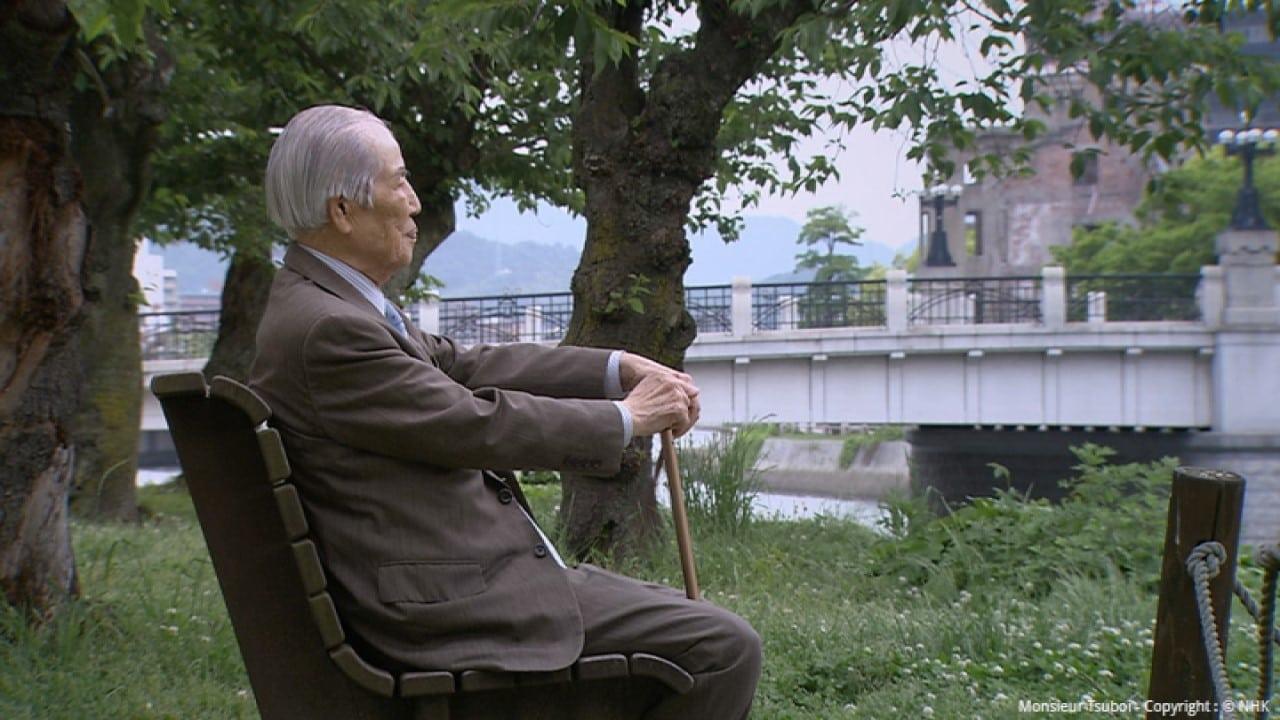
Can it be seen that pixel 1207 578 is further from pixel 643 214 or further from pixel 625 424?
pixel 643 214

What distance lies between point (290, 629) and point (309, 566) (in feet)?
0.77

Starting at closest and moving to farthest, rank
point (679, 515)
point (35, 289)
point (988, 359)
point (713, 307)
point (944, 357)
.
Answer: point (679, 515), point (35, 289), point (944, 357), point (988, 359), point (713, 307)

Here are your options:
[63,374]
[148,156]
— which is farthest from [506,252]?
[63,374]

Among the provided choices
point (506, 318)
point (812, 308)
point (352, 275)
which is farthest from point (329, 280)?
point (812, 308)

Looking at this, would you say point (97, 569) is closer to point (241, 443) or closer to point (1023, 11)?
point (241, 443)

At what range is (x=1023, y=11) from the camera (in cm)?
606

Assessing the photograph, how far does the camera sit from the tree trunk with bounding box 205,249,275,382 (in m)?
15.5

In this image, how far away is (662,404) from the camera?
2777mm

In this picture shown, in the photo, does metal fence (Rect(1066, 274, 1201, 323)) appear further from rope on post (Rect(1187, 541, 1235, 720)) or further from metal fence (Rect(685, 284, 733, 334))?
rope on post (Rect(1187, 541, 1235, 720))

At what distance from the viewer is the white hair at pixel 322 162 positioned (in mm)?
2570

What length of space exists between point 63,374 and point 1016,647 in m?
3.62

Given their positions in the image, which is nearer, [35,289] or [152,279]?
[35,289]

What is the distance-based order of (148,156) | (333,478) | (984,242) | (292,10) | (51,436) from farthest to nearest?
(984,242) → (148,156) → (292,10) → (51,436) → (333,478)

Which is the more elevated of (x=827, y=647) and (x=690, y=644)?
(x=690, y=644)
